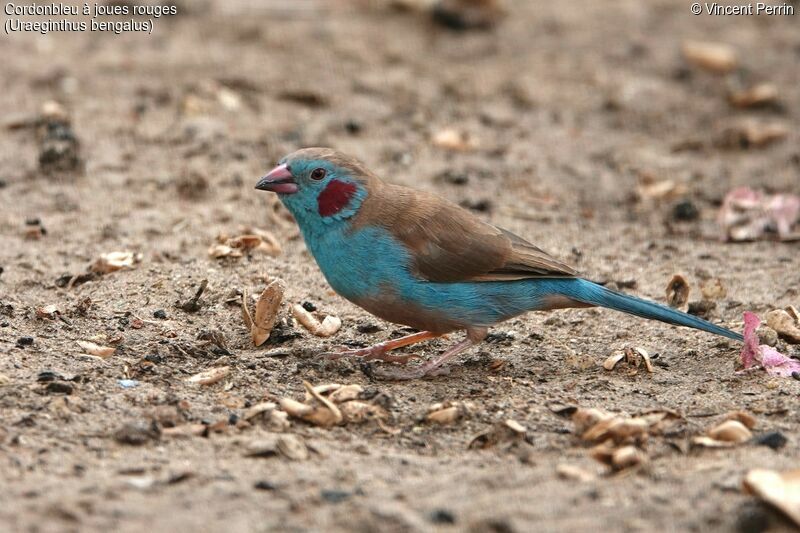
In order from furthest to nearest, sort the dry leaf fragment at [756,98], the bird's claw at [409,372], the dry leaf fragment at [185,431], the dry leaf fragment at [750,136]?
the dry leaf fragment at [756,98]
the dry leaf fragment at [750,136]
the bird's claw at [409,372]
the dry leaf fragment at [185,431]

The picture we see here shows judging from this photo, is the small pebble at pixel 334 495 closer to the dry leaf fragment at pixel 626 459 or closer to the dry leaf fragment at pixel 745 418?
the dry leaf fragment at pixel 626 459

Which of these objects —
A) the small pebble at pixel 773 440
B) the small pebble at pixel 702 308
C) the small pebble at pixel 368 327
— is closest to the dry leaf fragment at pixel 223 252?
the small pebble at pixel 368 327

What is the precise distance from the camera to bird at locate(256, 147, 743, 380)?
5.05m

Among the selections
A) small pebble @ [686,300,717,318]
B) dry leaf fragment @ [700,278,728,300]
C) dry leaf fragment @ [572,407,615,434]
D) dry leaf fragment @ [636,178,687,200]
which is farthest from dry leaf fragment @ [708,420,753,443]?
dry leaf fragment @ [636,178,687,200]

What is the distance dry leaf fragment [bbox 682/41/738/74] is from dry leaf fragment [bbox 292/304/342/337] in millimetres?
Answer: 5181

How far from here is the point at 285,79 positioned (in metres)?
8.78

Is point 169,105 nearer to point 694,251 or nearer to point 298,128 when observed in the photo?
point 298,128

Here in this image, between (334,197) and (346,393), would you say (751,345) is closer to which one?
(346,393)

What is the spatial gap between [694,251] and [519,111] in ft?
7.92

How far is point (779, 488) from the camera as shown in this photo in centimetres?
352

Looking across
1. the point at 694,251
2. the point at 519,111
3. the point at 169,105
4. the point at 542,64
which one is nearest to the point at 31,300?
the point at 169,105

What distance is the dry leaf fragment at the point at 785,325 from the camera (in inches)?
206

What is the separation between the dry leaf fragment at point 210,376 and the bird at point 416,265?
0.51 m

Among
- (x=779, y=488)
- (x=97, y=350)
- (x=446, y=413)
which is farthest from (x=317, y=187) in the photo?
(x=779, y=488)
